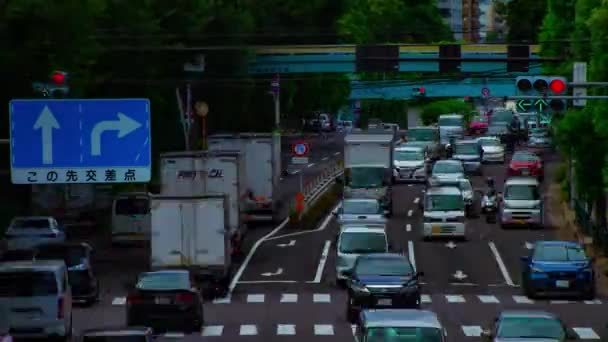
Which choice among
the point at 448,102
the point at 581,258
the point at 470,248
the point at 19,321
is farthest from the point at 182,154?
the point at 448,102

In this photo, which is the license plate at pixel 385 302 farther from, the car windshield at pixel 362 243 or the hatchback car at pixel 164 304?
the car windshield at pixel 362 243

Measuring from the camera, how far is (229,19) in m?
87.1

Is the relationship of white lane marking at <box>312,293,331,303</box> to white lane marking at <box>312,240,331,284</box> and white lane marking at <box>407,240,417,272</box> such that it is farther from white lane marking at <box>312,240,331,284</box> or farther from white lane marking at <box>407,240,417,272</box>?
white lane marking at <box>407,240,417,272</box>

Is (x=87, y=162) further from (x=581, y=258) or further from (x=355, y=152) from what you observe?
(x=355, y=152)

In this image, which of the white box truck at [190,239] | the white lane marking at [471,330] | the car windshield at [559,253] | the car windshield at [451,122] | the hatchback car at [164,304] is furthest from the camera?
the car windshield at [451,122]

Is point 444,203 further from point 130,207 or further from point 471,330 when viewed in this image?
point 471,330

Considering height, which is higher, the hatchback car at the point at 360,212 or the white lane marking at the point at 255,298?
the hatchback car at the point at 360,212

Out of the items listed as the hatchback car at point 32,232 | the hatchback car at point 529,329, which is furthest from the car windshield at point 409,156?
the hatchback car at point 529,329

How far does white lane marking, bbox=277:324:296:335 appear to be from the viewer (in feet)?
119

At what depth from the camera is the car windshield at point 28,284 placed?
1287 inches

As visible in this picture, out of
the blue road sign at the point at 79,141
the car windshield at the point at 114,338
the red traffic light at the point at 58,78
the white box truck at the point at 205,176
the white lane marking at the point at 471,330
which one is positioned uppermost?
the red traffic light at the point at 58,78

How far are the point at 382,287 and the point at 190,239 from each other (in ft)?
29.0

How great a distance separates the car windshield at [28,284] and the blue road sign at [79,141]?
3.58 metres

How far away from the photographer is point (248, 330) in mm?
36969
